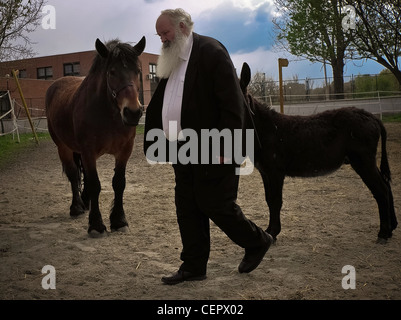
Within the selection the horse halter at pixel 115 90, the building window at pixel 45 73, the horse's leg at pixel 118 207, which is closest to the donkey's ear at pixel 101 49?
the horse halter at pixel 115 90

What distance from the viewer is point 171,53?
3.17 meters

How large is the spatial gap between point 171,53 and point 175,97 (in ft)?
1.16

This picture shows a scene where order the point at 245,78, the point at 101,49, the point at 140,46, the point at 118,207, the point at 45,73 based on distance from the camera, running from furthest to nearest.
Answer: the point at 45,73 < the point at 118,207 < the point at 140,46 < the point at 101,49 < the point at 245,78

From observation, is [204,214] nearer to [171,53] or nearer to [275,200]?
[275,200]

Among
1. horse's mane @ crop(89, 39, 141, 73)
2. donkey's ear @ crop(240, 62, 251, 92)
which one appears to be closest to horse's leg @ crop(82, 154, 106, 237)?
horse's mane @ crop(89, 39, 141, 73)

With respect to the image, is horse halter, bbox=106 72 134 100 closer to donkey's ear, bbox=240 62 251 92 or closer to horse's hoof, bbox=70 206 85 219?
donkey's ear, bbox=240 62 251 92

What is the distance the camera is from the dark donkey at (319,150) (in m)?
4.34

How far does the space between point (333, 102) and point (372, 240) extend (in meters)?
22.2

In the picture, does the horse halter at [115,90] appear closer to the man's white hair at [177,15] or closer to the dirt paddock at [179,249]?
the man's white hair at [177,15]

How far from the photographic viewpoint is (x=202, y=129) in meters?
3.16

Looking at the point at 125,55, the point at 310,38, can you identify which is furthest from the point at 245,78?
the point at 310,38

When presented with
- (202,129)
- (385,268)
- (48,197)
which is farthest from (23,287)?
(48,197)

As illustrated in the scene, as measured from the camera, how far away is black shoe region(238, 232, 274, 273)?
3.39 metres

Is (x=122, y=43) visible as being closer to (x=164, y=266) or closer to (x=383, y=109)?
(x=164, y=266)
